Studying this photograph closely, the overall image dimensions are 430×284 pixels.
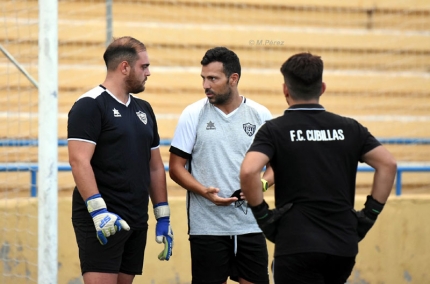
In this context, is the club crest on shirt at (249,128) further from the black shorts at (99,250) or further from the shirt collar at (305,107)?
the shirt collar at (305,107)

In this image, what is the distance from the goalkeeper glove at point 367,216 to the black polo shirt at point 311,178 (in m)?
0.13

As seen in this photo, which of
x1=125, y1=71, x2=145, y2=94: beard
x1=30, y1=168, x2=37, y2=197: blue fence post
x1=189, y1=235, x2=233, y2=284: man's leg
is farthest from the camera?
x1=30, y1=168, x2=37, y2=197: blue fence post

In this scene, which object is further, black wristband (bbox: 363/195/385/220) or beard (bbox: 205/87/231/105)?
beard (bbox: 205/87/231/105)

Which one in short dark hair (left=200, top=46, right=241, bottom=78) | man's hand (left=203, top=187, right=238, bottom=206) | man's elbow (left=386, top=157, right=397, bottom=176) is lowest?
man's hand (left=203, top=187, right=238, bottom=206)

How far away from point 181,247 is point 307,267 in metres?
3.02

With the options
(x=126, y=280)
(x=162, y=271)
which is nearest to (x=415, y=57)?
(x=162, y=271)

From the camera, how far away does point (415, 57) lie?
9.52m

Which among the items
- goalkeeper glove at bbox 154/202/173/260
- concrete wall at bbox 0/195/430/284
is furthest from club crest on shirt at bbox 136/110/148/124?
concrete wall at bbox 0/195/430/284

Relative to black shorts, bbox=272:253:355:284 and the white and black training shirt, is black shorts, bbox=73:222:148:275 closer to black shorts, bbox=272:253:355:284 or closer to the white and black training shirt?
the white and black training shirt

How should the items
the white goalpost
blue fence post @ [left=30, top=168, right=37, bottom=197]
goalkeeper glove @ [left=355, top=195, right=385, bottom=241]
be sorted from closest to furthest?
goalkeeper glove @ [left=355, top=195, right=385, bottom=241] < the white goalpost < blue fence post @ [left=30, top=168, right=37, bottom=197]

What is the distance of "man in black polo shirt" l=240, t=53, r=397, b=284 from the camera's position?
362 cm

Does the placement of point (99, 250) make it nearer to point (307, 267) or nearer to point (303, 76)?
point (307, 267)

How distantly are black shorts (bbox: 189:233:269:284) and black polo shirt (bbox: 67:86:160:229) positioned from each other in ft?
1.49

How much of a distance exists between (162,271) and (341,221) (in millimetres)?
3116
